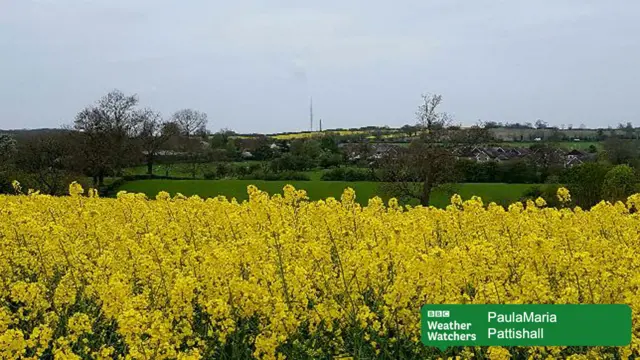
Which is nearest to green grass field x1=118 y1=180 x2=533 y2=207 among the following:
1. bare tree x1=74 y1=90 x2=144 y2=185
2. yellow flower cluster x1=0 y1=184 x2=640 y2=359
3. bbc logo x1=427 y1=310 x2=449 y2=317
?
bare tree x1=74 y1=90 x2=144 y2=185

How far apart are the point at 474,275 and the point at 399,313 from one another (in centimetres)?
73

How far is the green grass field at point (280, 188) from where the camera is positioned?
42219 mm

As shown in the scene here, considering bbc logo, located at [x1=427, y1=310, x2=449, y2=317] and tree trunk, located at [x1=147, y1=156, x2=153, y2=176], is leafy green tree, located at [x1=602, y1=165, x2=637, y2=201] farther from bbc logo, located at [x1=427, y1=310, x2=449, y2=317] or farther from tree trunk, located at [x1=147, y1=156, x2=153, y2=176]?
tree trunk, located at [x1=147, y1=156, x2=153, y2=176]

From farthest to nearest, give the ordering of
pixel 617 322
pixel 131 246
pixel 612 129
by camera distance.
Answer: pixel 612 129 < pixel 131 246 < pixel 617 322

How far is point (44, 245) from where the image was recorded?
6.40 metres

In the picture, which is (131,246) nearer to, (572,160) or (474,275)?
(474,275)

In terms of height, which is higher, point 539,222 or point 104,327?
point 539,222

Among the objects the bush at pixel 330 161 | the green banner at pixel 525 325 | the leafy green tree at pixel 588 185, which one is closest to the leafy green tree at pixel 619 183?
the leafy green tree at pixel 588 185

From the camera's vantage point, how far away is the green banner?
4.66 meters

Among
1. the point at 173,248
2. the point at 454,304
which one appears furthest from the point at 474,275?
the point at 173,248

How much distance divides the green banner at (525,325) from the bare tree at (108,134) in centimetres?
4665

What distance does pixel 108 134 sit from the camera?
5497 centimetres

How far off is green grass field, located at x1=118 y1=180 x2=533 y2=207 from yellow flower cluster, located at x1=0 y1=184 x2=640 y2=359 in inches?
1313

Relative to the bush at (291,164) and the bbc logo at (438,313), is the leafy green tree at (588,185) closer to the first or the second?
the bbc logo at (438,313)
